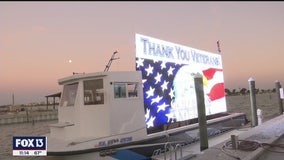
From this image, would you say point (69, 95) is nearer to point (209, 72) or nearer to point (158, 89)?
point (158, 89)

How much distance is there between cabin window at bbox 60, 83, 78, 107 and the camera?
1126 centimetres

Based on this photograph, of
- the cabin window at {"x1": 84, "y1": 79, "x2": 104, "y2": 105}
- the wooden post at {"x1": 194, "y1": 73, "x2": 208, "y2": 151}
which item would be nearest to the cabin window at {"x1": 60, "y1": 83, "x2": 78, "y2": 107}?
the cabin window at {"x1": 84, "y1": 79, "x2": 104, "y2": 105}

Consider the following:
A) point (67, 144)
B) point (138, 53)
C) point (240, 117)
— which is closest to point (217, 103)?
point (240, 117)

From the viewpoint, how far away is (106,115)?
10.5 meters

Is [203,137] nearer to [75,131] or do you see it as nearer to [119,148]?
[119,148]

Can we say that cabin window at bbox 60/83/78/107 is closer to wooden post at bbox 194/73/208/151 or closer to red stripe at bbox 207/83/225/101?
wooden post at bbox 194/73/208/151

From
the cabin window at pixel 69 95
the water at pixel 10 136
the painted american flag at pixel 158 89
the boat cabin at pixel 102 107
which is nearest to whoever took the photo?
the boat cabin at pixel 102 107

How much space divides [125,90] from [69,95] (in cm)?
207

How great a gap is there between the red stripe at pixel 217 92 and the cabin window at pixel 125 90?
6562 mm

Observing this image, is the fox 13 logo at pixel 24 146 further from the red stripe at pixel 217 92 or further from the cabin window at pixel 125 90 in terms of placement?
the red stripe at pixel 217 92

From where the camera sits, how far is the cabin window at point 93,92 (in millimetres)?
10852

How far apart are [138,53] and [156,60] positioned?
121 centimetres

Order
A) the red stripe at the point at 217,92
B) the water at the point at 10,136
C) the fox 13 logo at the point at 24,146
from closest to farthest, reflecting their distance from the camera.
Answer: the fox 13 logo at the point at 24,146 → the red stripe at the point at 217,92 → the water at the point at 10,136

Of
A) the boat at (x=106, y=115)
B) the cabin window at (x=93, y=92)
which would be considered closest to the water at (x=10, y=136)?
the boat at (x=106, y=115)
